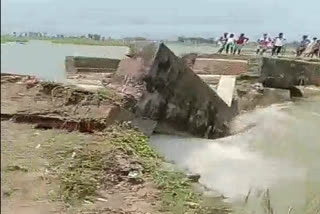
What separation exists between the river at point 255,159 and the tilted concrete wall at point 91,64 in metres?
3.55

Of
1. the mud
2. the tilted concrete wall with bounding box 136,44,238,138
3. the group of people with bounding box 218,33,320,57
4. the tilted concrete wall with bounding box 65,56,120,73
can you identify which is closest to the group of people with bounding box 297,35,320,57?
the group of people with bounding box 218,33,320,57

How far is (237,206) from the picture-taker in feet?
15.9

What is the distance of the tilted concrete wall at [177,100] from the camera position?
25.0 ft

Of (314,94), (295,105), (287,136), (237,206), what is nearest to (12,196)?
(237,206)

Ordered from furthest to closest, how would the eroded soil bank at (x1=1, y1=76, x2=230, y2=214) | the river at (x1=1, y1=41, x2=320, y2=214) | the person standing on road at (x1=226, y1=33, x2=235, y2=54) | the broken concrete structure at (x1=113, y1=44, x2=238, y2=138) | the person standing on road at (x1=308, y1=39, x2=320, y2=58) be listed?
the person standing on road at (x1=226, y1=33, x2=235, y2=54) < the person standing on road at (x1=308, y1=39, x2=320, y2=58) < the broken concrete structure at (x1=113, y1=44, x2=238, y2=138) < the river at (x1=1, y1=41, x2=320, y2=214) < the eroded soil bank at (x1=1, y1=76, x2=230, y2=214)

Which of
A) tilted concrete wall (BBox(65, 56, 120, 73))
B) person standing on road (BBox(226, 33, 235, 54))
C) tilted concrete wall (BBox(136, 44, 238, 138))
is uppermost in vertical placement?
tilted concrete wall (BBox(136, 44, 238, 138))

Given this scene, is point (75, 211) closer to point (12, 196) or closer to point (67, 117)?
point (12, 196)

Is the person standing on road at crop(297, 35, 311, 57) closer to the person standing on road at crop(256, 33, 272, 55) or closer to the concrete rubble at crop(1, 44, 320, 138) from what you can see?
the person standing on road at crop(256, 33, 272, 55)

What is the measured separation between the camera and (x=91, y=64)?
14.1 m

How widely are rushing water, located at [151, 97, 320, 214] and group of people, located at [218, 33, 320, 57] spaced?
31.7 feet

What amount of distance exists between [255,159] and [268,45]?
13.6 metres

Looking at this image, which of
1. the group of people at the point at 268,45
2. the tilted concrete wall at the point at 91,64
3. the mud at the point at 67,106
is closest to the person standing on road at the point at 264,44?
the group of people at the point at 268,45

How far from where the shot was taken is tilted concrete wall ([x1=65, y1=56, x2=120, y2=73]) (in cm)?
1370

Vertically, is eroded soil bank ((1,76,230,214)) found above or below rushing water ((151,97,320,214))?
above
